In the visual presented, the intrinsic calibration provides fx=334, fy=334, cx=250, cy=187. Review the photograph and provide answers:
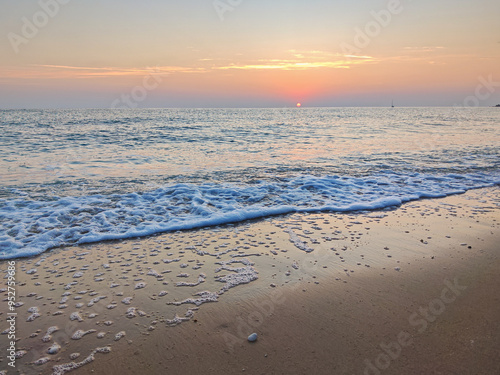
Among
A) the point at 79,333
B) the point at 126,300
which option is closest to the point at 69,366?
the point at 79,333

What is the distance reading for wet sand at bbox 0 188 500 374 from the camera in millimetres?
2875

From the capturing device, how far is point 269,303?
374cm

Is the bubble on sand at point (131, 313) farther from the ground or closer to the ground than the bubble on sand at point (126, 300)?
farther from the ground

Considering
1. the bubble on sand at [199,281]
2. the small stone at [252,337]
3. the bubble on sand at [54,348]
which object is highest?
the small stone at [252,337]

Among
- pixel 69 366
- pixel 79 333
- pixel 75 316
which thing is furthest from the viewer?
pixel 75 316

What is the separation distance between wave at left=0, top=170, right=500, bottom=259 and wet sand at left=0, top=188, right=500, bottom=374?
628 millimetres

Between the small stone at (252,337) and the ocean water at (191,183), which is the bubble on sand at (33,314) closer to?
the ocean water at (191,183)

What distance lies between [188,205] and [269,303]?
4507 mm

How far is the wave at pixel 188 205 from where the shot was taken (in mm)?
5998

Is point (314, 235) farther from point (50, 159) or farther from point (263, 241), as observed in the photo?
point (50, 159)

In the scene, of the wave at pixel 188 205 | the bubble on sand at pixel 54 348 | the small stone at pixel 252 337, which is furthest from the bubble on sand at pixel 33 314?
the small stone at pixel 252 337

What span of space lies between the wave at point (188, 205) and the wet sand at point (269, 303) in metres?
0.63

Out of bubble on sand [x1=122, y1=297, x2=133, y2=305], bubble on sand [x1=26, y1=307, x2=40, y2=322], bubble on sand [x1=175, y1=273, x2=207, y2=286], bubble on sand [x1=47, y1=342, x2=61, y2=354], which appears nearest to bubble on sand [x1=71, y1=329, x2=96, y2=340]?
bubble on sand [x1=47, y1=342, x2=61, y2=354]

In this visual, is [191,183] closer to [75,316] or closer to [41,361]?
[75,316]
